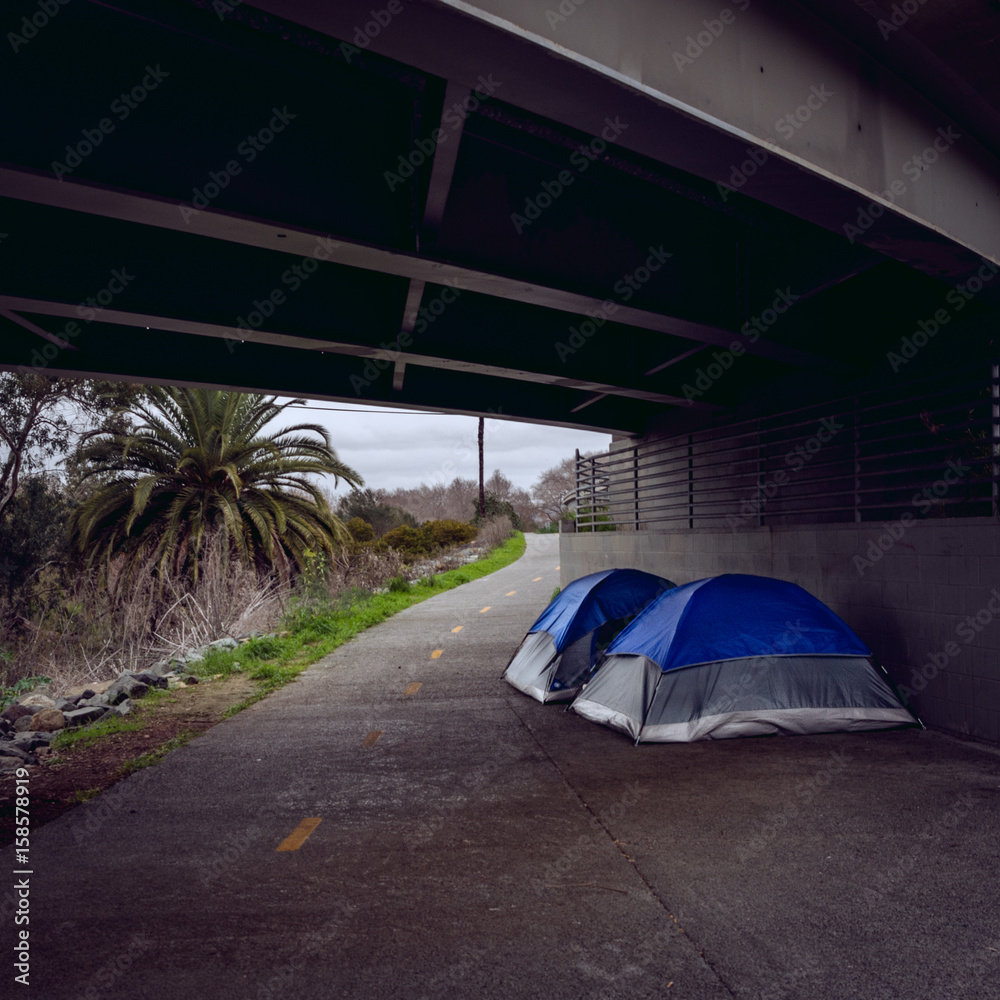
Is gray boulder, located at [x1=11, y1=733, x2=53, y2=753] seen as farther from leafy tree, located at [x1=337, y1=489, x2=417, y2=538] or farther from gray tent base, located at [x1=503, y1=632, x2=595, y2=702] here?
leafy tree, located at [x1=337, y1=489, x2=417, y2=538]

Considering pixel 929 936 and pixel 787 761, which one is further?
pixel 787 761

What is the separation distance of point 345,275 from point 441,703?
512cm

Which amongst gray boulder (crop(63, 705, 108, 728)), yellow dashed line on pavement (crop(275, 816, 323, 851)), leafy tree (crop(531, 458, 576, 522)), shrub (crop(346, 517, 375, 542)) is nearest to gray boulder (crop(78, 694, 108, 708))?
gray boulder (crop(63, 705, 108, 728))

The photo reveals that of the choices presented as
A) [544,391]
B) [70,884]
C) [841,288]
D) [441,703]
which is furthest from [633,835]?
[544,391]

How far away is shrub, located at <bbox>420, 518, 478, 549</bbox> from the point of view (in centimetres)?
4344

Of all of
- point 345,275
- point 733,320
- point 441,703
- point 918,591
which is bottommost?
point 441,703

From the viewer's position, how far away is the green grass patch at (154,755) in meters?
6.63

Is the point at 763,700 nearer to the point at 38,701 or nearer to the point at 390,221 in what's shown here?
the point at 390,221

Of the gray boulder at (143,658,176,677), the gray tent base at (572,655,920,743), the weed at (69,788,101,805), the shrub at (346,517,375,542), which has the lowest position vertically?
the gray boulder at (143,658,176,677)

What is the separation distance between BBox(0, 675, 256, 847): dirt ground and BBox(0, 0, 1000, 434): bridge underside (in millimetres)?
4082

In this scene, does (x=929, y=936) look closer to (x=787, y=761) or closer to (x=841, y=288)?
(x=787, y=761)

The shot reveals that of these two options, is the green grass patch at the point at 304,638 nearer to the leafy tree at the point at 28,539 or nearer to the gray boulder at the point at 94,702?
the gray boulder at the point at 94,702

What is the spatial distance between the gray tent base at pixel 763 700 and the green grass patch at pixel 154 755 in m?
4.21

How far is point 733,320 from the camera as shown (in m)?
9.09
